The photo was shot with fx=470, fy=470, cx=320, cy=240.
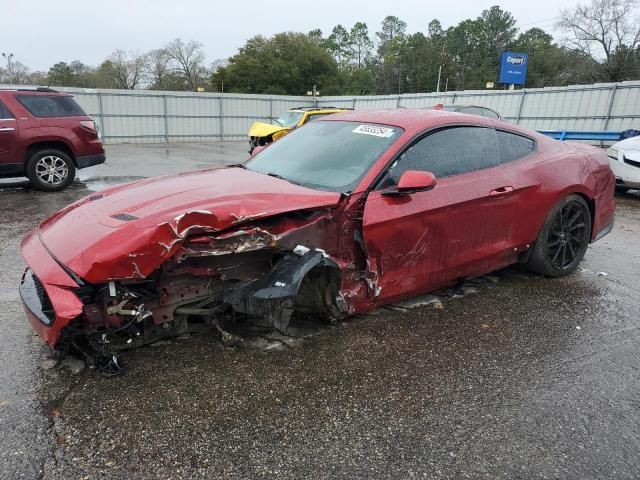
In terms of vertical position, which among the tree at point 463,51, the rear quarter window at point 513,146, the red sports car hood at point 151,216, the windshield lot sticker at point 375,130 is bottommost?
the red sports car hood at point 151,216

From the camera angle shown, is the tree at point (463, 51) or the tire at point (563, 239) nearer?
the tire at point (563, 239)

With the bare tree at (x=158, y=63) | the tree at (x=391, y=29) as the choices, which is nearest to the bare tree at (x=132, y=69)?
the bare tree at (x=158, y=63)

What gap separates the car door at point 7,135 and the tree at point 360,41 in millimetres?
78658

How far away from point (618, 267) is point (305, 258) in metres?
3.90

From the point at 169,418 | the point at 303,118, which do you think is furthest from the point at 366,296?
the point at 303,118

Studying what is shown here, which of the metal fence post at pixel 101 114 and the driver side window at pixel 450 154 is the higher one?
the driver side window at pixel 450 154

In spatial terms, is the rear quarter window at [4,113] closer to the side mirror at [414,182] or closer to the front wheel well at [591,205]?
the side mirror at [414,182]

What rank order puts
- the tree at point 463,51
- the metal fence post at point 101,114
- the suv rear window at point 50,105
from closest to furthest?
the suv rear window at point 50,105 → the metal fence post at point 101,114 → the tree at point 463,51

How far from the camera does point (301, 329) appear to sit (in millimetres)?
3365

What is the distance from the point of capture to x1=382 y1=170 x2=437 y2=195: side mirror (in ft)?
10.2

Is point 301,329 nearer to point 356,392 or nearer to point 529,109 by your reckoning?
point 356,392

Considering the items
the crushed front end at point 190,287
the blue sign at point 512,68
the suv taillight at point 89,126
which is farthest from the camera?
the blue sign at point 512,68

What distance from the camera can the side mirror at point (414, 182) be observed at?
3.11 meters

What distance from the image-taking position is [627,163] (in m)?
8.90
